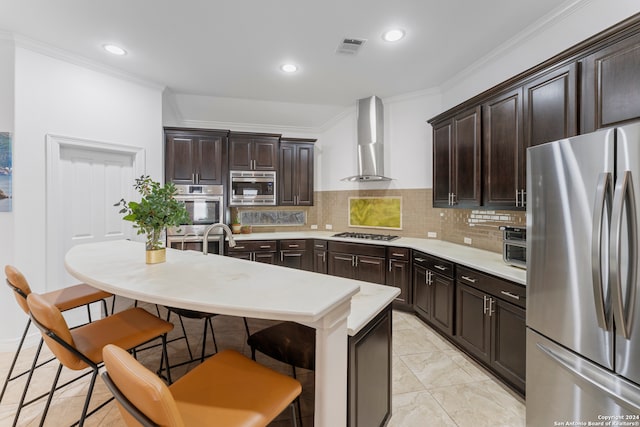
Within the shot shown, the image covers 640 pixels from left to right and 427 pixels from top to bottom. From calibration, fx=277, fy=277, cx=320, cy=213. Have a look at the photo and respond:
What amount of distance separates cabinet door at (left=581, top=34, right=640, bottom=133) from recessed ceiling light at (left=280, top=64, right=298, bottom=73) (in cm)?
257

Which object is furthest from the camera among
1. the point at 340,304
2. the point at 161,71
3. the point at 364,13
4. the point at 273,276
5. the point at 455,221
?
the point at 455,221

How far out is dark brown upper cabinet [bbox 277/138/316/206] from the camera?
15.4 ft

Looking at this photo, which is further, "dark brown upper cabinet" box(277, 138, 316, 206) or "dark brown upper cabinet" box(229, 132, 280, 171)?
"dark brown upper cabinet" box(277, 138, 316, 206)

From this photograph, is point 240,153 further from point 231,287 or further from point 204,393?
point 204,393

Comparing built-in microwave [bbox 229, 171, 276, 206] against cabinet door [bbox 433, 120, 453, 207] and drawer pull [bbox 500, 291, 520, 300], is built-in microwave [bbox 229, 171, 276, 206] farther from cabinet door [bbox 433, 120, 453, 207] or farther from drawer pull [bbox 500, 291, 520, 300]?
drawer pull [bbox 500, 291, 520, 300]

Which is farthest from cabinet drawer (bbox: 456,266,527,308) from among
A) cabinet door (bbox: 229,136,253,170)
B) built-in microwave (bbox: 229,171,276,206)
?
cabinet door (bbox: 229,136,253,170)

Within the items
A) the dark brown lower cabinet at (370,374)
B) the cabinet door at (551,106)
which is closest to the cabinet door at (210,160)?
the dark brown lower cabinet at (370,374)

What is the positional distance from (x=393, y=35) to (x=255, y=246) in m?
3.16

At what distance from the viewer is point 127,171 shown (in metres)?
3.53

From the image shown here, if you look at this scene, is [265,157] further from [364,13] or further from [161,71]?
[364,13]

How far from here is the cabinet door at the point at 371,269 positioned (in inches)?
143

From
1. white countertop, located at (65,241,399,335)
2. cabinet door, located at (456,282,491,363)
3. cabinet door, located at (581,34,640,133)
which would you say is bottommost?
cabinet door, located at (456,282,491,363)

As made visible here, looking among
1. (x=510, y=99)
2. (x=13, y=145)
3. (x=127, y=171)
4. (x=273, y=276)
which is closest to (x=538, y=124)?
(x=510, y=99)

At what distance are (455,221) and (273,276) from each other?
2.87m
